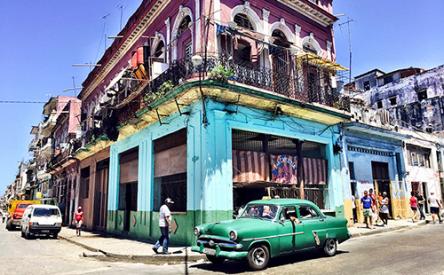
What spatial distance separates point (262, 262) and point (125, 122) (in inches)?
398

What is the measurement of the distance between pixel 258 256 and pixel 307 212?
2.04 m

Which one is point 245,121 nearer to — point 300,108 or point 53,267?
point 300,108

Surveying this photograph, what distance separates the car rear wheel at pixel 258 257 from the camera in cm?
704

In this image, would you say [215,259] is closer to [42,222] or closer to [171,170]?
[171,170]

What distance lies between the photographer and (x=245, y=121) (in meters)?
11.9

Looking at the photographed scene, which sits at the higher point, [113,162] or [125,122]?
[125,122]

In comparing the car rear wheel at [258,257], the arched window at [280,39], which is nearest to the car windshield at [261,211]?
the car rear wheel at [258,257]

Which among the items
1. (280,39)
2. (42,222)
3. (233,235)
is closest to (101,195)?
(42,222)

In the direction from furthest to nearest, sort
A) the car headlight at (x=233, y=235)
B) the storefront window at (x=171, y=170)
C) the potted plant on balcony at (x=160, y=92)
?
1. the storefront window at (x=171, y=170)
2. the potted plant on balcony at (x=160, y=92)
3. the car headlight at (x=233, y=235)

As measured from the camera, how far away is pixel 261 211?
811cm

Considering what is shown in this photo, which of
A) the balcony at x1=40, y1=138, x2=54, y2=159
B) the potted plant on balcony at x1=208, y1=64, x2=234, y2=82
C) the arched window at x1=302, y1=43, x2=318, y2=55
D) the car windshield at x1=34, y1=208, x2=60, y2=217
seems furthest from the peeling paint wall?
the balcony at x1=40, y1=138, x2=54, y2=159

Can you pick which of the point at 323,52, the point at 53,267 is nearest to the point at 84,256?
the point at 53,267

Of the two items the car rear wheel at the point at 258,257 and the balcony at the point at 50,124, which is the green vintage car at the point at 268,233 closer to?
the car rear wheel at the point at 258,257

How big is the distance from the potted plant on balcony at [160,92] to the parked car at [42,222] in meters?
8.62
